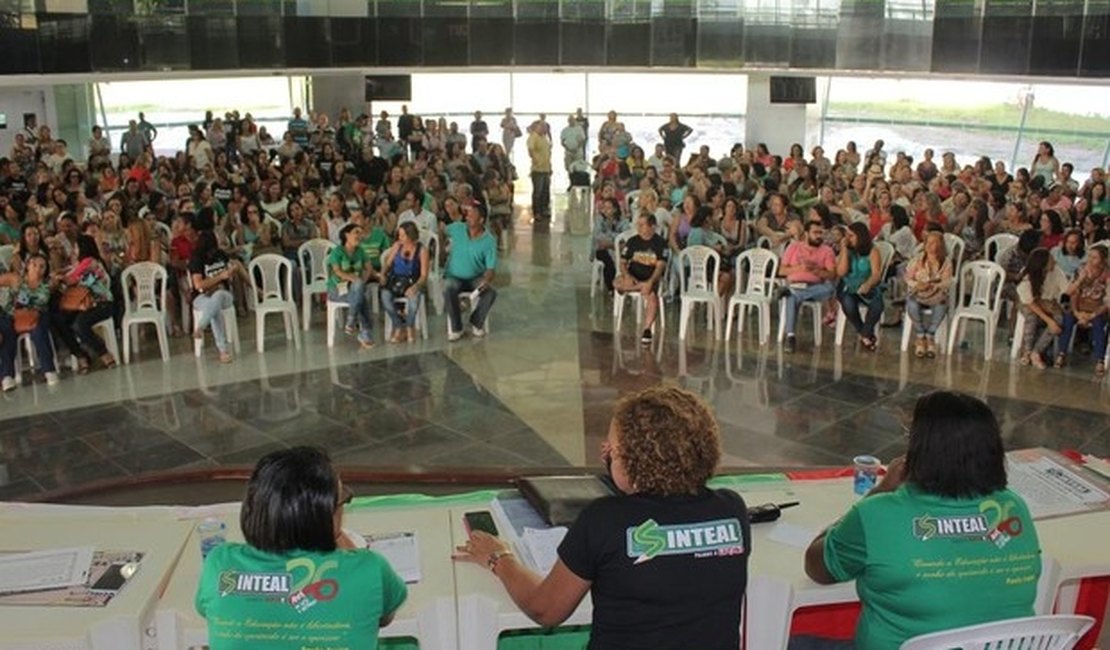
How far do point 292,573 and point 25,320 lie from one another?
6.19m

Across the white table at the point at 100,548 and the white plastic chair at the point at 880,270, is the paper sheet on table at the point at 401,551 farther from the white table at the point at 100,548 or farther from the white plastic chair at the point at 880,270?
the white plastic chair at the point at 880,270

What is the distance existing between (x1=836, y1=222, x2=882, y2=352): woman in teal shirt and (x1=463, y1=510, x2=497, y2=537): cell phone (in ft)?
19.3

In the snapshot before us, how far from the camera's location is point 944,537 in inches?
104

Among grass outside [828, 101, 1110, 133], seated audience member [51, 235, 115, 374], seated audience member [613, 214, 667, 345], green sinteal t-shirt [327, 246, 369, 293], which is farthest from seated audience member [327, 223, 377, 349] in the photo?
grass outside [828, 101, 1110, 133]

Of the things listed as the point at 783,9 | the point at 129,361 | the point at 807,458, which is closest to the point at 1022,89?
the point at 783,9

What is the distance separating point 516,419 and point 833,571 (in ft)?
14.8

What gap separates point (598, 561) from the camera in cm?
238

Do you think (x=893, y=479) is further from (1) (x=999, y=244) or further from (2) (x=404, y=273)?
(1) (x=999, y=244)

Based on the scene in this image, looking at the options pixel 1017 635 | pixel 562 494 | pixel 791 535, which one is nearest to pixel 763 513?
pixel 791 535

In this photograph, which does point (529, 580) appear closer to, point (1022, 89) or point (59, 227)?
point (59, 227)

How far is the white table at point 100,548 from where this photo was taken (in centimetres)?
275

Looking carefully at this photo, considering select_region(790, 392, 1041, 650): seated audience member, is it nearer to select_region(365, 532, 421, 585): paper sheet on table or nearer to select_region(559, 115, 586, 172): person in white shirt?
select_region(365, 532, 421, 585): paper sheet on table

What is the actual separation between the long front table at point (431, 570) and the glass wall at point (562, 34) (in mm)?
10451

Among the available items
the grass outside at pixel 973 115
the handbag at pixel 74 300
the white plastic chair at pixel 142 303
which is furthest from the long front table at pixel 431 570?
the grass outside at pixel 973 115
